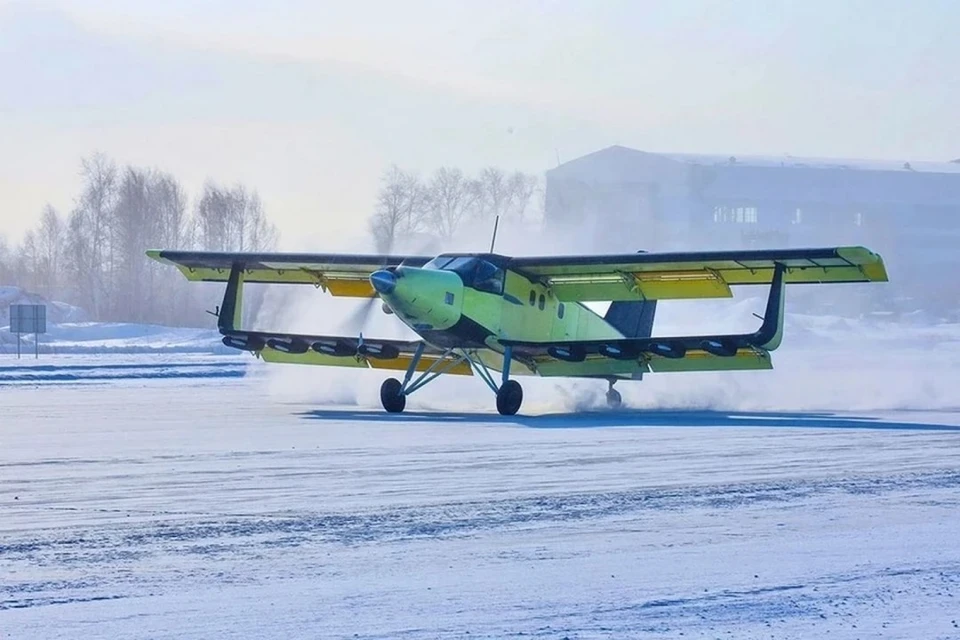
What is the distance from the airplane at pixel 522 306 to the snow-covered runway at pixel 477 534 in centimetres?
433

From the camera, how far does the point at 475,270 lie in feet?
84.9

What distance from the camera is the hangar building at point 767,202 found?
10725 centimetres

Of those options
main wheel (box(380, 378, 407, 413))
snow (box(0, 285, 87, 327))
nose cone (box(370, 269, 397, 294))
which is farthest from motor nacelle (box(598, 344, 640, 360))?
snow (box(0, 285, 87, 327))

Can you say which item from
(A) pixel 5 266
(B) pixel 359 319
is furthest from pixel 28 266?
(B) pixel 359 319

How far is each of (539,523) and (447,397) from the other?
19.4 m

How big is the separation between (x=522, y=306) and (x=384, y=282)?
3.68 m

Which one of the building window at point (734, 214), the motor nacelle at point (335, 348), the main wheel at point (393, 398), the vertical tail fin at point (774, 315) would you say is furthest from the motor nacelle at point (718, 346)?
the building window at point (734, 214)

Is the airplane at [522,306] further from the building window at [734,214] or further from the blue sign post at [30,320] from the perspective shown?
the building window at [734,214]

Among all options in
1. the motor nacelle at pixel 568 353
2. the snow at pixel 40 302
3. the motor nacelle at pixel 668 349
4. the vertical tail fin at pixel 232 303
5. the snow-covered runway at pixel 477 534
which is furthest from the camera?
the snow at pixel 40 302

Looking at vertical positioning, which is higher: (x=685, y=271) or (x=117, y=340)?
(x=685, y=271)

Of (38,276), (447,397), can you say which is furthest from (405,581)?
(38,276)

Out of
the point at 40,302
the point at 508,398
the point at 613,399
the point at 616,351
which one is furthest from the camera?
the point at 40,302

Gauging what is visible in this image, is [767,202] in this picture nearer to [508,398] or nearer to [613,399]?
[613,399]

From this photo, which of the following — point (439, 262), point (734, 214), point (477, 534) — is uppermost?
point (734, 214)
